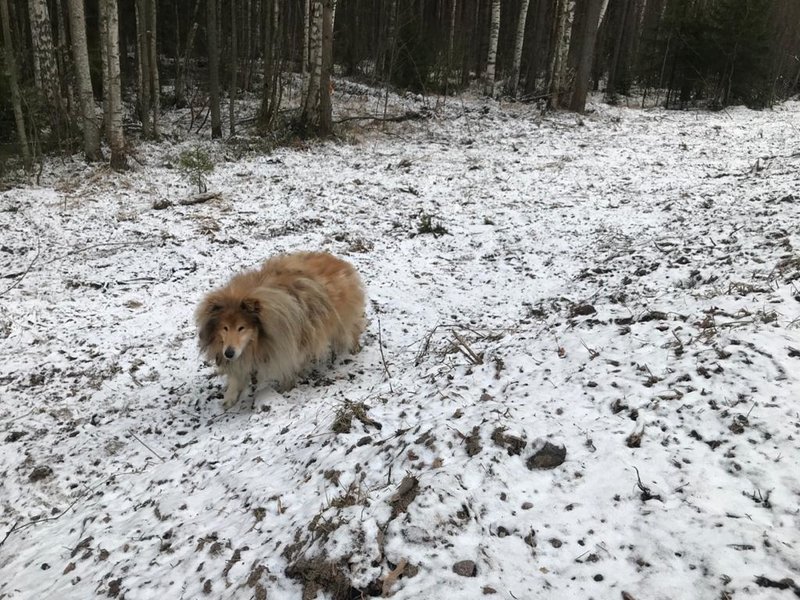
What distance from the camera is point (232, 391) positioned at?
5129mm

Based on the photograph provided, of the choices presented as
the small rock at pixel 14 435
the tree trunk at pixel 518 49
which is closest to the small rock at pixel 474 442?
the small rock at pixel 14 435

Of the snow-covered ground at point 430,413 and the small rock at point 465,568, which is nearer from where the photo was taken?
the small rock at point 465,568

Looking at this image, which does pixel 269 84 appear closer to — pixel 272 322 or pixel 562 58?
pixel 562 58

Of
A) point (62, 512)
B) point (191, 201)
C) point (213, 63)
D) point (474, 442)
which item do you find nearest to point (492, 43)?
point (213, 63)

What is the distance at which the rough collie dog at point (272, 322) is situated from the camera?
186 inches

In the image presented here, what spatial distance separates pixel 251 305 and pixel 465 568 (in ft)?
10.1

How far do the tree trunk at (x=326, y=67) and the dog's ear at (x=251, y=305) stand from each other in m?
11.6

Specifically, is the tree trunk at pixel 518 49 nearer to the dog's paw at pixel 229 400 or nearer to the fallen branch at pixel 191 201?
the fallen branch at pixel 191 201

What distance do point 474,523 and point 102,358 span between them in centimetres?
498

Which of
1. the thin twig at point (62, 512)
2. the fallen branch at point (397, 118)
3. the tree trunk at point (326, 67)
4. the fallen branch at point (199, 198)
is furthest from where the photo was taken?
the fallen branch at point (397, 118)

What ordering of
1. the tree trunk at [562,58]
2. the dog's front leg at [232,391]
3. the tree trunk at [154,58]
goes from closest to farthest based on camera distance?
Answer: the dog's front leg at [232,391] < the tree trunk at [154,58] < the tree trunk at [562,58]

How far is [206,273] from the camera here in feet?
25.5

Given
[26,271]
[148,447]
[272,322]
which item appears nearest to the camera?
[148,447]

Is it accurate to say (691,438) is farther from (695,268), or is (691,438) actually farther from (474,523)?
(695,268)
